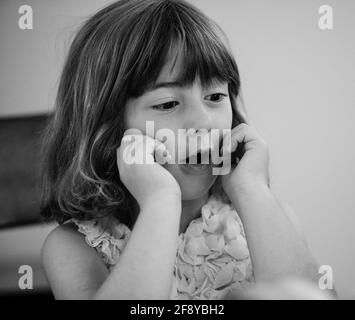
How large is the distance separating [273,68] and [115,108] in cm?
30

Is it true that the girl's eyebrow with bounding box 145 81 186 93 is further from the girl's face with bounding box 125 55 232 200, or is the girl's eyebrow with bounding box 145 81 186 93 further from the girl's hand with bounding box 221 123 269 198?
the girl's hand with bounding box 221 123 269 198

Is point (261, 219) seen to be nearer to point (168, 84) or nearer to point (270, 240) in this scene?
point (270, 240)

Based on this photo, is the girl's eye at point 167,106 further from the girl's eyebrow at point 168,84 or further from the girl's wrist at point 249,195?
the girl's wrist at point 249,195

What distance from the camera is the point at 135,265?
23.6 inches

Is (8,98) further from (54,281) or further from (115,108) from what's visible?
(54,281)

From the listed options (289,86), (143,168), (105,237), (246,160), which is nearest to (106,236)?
(105,237)

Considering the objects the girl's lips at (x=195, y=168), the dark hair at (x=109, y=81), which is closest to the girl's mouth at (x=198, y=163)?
the girl's lips at (x=195, y=168)

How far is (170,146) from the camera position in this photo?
0.72 meters

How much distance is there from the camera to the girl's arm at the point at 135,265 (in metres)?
0.60

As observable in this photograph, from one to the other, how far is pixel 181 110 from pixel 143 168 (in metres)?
0.10

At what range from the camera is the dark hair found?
70 centimetres

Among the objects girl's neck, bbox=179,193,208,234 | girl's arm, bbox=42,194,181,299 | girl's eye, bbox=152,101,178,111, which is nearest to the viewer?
girl's arm, bbox=42,194,181,299

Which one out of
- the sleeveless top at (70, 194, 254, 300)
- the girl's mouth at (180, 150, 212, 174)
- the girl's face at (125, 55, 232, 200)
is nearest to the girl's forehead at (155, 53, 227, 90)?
the girl's face at (125, 55, 232, 200)
